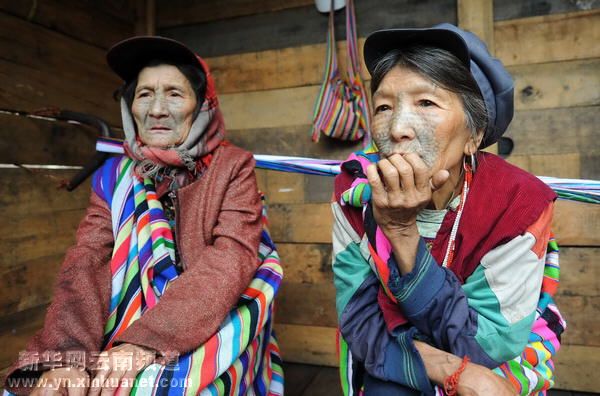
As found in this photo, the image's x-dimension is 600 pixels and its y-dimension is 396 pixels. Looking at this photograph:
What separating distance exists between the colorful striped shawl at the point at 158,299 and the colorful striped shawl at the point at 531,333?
0.31m

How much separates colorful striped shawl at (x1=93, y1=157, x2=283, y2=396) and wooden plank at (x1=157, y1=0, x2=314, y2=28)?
1248mm

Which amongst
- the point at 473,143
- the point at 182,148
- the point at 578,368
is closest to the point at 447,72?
the point at 473,143

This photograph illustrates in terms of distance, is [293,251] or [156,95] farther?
[293,251]

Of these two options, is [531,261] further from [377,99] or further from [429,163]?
[377,99]

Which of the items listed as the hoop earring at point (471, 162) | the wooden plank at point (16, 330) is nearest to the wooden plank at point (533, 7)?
the hoop earring at point (471, 162)

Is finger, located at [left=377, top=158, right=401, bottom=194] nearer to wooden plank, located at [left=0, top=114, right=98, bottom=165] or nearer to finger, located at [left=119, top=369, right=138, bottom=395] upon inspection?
finger, located at [left=119, top=369, right=138, bottom=395]

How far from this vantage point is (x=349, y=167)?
50.2 inches

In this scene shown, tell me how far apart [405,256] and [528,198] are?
36cm

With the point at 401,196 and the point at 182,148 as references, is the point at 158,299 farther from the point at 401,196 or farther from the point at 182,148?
the point at 401,196

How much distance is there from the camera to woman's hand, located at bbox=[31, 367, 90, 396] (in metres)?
1.04

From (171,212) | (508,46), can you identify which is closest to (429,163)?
(171,212)

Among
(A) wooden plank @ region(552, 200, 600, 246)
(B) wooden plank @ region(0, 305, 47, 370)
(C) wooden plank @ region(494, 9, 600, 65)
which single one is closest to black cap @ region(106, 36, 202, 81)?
(B) wooden plank @ region(0, 305, 47, 370)

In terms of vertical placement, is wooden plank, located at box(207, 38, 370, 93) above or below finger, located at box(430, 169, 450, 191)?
above

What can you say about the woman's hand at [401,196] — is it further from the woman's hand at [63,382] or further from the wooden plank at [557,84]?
the wooden plank at [557,84]
